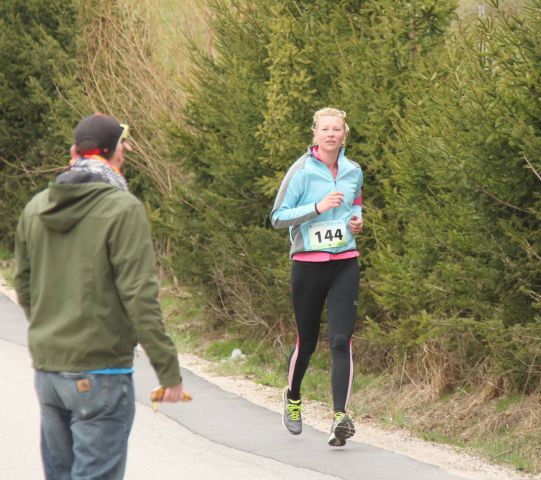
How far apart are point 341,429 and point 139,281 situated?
340cm

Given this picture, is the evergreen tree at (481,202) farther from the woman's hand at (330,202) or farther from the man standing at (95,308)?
the man standing at (95,308)

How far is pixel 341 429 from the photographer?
7680 mm

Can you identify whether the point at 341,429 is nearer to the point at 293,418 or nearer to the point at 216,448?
the point at 293,418

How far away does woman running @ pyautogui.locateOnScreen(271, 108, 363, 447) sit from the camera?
7.88 meters

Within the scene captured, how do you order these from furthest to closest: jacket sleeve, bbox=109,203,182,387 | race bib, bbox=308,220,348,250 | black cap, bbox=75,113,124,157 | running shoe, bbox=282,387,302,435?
running shoe, bbox=282,387,302,435 → race bib, bbox=308,220,348,250 → black cap, bbox=75,113,124,157 → jacket sleeve, bbox=109,203,182,387

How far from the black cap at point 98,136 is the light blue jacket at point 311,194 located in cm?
324

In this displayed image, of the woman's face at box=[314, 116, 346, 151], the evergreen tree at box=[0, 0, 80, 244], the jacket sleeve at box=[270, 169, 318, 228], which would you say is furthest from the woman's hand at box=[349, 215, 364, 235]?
the evergreen tree at box=[0, 0, 80, 244]

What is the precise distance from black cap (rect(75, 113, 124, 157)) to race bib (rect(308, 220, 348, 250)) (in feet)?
10.6

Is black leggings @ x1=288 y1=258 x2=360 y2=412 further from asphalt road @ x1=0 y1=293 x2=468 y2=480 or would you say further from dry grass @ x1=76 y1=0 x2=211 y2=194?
dry grass @ x1=76 y1=0 x2=211 y2=194

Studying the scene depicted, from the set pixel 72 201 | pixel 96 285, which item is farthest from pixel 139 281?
pixel 72 201

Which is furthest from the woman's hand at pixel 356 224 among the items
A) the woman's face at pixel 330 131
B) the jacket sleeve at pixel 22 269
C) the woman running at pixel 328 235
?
the jacket sleeve at pixel 22 269

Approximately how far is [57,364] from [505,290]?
3847 mm

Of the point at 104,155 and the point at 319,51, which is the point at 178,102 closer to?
the point at 319,51

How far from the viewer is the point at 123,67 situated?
1633 centimetres
